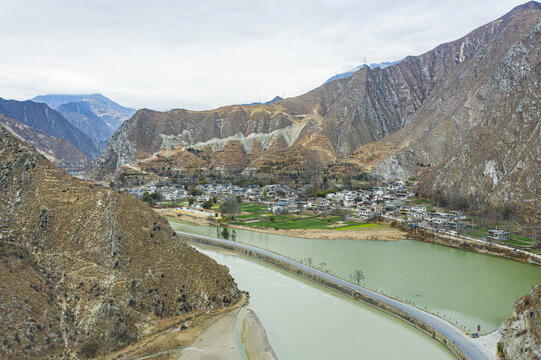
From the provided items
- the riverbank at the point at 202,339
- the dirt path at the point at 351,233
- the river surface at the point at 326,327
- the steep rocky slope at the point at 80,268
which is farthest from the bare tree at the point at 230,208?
the riverbank at the point at 202,339

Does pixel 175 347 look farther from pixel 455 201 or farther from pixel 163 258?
pixel 455 201

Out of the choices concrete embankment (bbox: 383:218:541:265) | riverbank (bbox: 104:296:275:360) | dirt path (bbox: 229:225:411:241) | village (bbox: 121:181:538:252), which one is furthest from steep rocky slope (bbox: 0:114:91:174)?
riverbank (bbox: 104:296:275:360)

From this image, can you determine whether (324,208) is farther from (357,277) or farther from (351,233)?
(357,277)

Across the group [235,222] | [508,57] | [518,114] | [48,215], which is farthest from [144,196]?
[508,57]

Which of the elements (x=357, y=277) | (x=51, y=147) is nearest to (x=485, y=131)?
(x=357, y=277)

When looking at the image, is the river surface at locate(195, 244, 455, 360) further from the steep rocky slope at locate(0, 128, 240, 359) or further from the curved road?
the steep rocky slope at locate(0, 128, 240, 359)

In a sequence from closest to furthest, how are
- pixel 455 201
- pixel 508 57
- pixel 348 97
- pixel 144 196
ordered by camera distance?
pixel 455 201, pixel 144 196, pixel 508 57, pixel 348 97

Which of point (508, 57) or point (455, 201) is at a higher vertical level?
point (508, 57)
